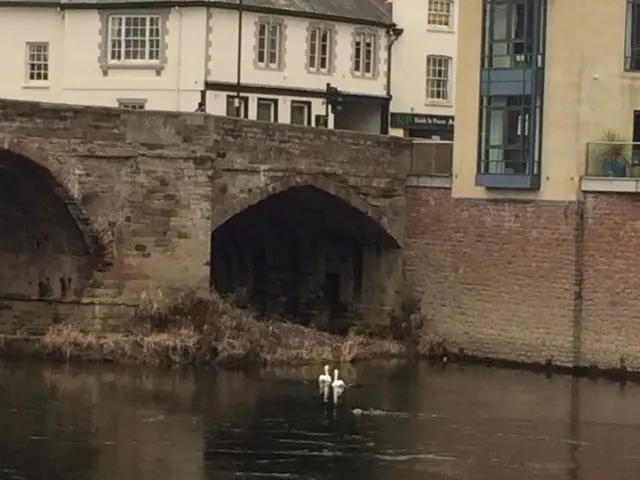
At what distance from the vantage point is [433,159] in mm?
46500

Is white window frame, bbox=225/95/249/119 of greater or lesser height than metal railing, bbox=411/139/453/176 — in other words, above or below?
above

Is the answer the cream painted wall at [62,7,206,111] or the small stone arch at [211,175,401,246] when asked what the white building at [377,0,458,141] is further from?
the small stone arch at [211,175,401,246]

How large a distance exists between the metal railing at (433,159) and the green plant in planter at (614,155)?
16.0 ft

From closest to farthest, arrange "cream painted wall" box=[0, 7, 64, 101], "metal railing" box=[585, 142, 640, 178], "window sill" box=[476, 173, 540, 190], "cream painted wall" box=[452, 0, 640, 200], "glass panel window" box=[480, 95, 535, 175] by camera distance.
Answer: "metal railing" box=[585, 142, 640, 178], "cream painted wall" box=[452, 0, 640, 200], "window sill" box=[476, 173, 540, 190], "glass panel window" box=[480, 95, 535, 175], "cream painted wall" box=[0, 7, 64, 101]

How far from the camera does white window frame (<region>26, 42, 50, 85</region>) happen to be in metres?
57.9

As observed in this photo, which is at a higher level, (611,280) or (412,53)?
(412,53)

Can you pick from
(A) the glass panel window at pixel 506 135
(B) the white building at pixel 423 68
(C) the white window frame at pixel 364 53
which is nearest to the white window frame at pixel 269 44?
(C) the white window frame at pixel 364 53

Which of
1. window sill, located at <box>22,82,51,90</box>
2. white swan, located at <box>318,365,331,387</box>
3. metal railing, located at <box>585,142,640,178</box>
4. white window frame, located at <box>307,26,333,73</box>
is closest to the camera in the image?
white swan, located at <box>318,365,331,387</box>

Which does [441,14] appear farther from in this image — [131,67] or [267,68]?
[131,67]

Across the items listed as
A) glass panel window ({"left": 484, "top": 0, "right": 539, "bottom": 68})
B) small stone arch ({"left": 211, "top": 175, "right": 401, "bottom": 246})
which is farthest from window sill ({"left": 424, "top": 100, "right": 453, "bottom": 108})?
glass panel window ({"left": 484, "top": 0, "right": 539, "bottom": 68})

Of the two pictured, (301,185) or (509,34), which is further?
(301,185)

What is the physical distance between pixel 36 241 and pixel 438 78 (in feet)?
71.5

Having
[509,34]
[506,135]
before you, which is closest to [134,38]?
[509,34]

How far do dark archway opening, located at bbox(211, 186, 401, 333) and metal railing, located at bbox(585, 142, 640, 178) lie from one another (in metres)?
6.02
